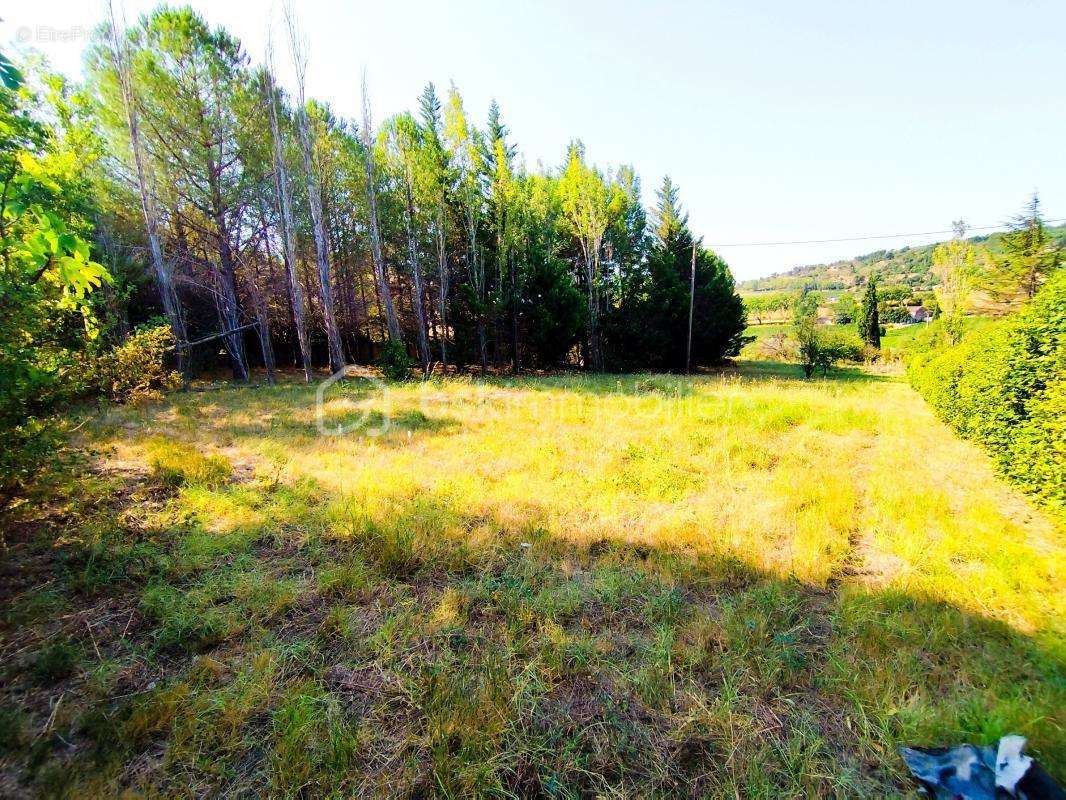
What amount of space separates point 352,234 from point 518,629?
1924 cm

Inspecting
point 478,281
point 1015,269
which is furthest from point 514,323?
point 1015,269

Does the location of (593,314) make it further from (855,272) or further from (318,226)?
(855,272)

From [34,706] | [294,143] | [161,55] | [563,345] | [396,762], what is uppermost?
[161,55]

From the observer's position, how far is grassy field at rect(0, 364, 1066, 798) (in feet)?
5.26

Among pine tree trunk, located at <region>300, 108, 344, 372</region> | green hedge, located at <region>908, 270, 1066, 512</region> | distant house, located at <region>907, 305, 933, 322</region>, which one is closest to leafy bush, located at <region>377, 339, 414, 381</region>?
pine tree trunk, located at <region>300, 108, 344, 372</region>

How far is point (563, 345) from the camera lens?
18859mm

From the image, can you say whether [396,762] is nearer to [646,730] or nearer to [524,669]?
[524,669]

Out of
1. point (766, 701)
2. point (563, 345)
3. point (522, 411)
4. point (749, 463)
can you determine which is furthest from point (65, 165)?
point (563, 345)

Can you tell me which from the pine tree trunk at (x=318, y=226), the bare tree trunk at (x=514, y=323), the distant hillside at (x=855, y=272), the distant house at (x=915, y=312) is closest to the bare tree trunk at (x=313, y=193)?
the pine tree trunk at (x=318, y=226)

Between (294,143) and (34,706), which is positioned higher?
(294,143)

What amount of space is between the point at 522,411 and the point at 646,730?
6.48m

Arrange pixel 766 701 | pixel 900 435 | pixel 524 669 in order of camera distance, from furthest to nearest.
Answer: pixel 900 435 < pixel 524 669 < pixel 766 701

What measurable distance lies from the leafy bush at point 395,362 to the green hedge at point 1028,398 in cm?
1387

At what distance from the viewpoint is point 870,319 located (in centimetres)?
2647
